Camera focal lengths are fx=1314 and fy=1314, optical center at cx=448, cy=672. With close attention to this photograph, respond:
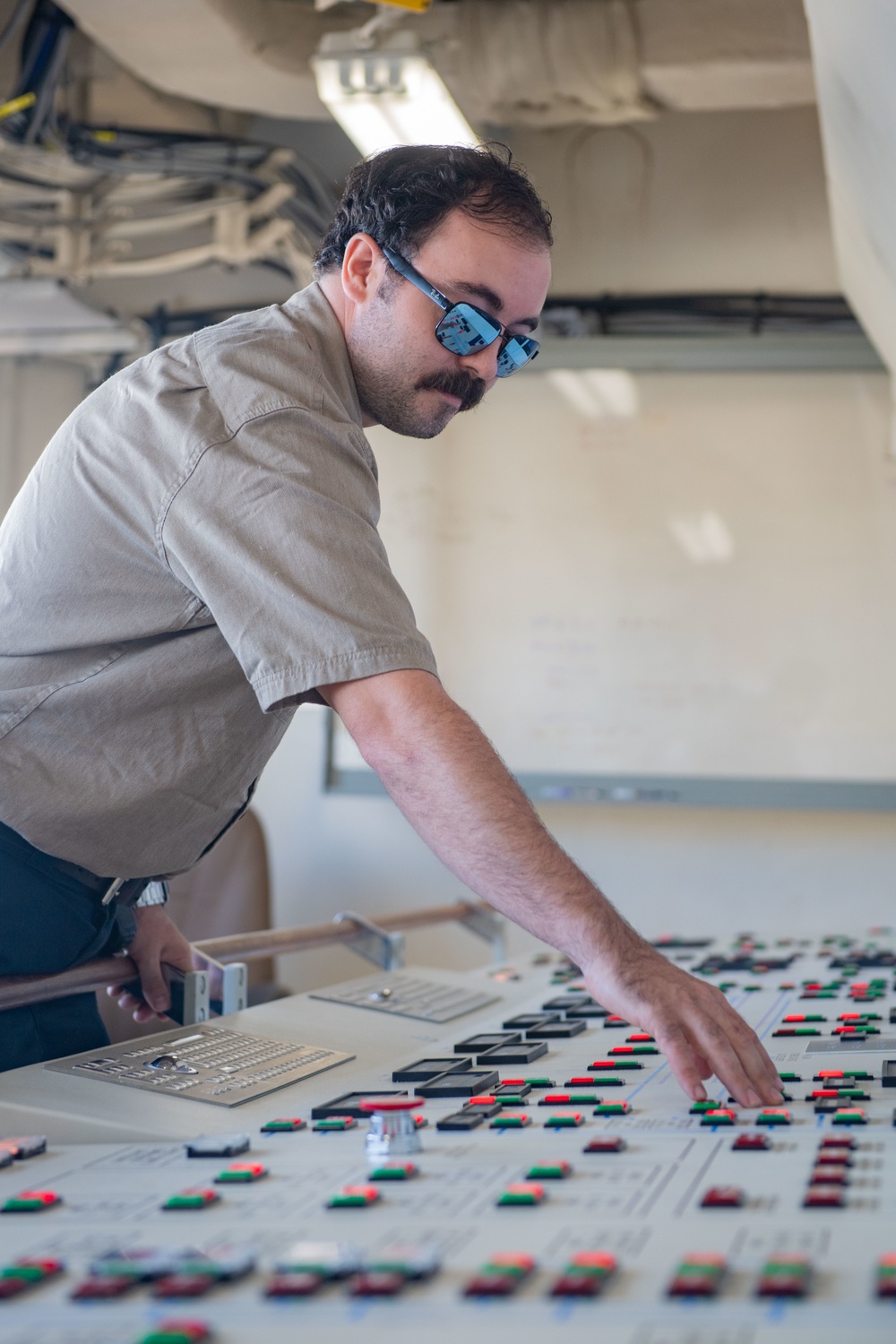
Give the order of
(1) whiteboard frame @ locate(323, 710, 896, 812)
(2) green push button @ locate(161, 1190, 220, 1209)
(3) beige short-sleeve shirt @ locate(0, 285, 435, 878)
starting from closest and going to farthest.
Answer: (2) green push button @ locate(161, 1190, 220, 1209)
(3) beige short-sleeve shirt @ locate(0, 285, 435, 878)
(1) whiteboard frame @ locate(323, 710, 896, 812)

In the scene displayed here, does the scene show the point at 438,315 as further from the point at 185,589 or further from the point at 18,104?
the point at 18,104

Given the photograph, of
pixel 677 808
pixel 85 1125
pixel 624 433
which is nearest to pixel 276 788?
pixel 677 808

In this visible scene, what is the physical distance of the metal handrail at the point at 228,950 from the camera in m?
1.31

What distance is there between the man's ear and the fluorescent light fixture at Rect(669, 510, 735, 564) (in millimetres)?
2526

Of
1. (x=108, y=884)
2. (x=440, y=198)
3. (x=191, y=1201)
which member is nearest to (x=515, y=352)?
(x=440, y=198)

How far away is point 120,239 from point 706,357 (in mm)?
1720

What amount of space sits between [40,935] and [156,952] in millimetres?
290

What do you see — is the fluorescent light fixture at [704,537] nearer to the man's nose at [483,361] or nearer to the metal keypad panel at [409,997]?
the metal keypad panel at [409,997]

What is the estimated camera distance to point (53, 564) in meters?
1.24

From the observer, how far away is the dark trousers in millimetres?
1310

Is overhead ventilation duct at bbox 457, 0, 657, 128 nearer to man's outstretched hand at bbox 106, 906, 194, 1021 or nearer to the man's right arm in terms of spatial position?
man's outstretched hand at bbox 106, 906, 194, 1021

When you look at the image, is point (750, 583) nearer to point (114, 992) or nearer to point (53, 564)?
point (114, 992)

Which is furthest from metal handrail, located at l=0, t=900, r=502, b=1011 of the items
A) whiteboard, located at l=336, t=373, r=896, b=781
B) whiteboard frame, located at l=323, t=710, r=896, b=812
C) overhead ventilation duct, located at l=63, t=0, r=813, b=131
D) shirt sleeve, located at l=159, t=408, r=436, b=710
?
overhead ventilation duct, located at l=63, t=0, r=813, b=131

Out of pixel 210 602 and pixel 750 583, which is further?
pixel 750 583
